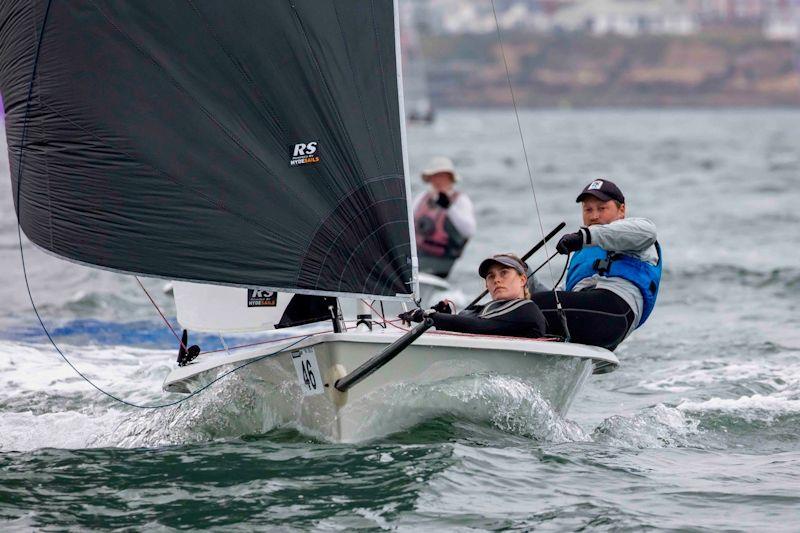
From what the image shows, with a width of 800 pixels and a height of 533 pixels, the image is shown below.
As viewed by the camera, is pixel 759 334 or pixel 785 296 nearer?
pixel 759 334

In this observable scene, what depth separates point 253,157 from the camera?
18.9 ft

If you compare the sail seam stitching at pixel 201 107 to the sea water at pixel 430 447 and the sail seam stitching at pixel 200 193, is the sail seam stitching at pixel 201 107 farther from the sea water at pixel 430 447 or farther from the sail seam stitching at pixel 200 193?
the sea water at pixel 430 447

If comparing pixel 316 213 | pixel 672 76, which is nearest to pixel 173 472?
pixel 316 213

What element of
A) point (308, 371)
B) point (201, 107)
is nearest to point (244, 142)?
point (201, 107)

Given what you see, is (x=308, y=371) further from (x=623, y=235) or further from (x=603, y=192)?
(x=603, y=192)

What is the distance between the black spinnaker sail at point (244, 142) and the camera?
5730 mm

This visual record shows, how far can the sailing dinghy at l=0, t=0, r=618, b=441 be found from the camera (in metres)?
5.73

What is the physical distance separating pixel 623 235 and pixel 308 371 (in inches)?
67.2

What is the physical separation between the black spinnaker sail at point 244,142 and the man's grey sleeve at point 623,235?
111 cm

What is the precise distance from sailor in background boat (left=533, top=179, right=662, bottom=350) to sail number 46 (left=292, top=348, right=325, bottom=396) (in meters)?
1.34

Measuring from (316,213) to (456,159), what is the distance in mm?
32470

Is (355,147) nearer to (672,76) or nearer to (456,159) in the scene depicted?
(456,159)

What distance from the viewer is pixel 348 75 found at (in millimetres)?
5770

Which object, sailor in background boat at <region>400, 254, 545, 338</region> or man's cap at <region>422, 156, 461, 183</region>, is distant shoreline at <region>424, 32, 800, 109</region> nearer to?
man's cap at <region>422, 156, 461, 183</region>
